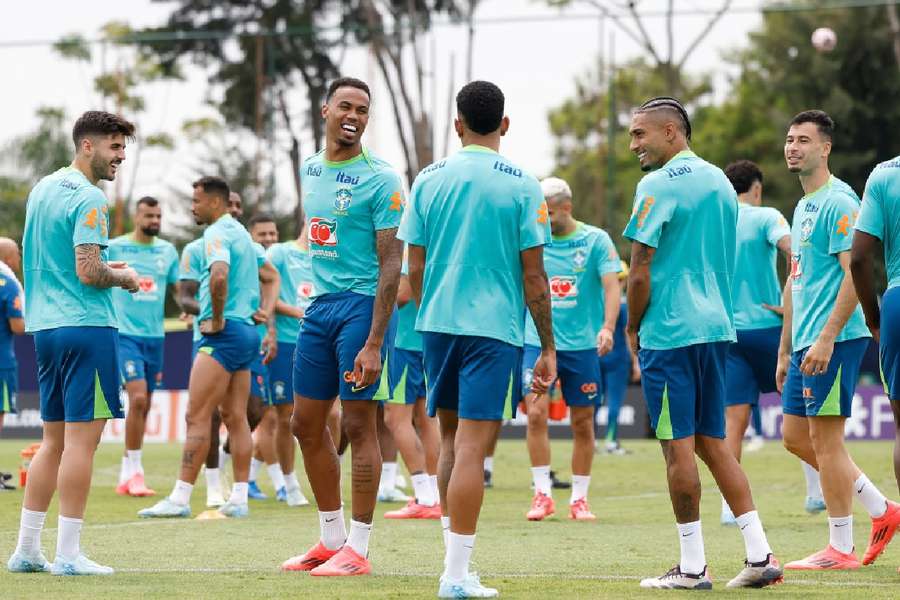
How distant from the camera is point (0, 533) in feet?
34.1

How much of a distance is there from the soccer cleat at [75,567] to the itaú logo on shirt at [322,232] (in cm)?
213

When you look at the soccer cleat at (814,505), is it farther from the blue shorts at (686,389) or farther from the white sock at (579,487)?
the blue shorts at (686,389)

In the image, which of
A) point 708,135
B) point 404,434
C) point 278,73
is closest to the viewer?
point 404,434

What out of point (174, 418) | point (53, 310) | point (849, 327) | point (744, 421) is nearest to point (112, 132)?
point (53, 310)

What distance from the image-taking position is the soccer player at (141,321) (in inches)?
555

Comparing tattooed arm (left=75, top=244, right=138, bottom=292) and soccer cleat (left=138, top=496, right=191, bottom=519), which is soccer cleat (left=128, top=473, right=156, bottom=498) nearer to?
soccer cleat (left=138, top=496, right=191, bottom=519)

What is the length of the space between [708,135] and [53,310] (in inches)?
2003

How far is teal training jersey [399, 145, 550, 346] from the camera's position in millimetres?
7082

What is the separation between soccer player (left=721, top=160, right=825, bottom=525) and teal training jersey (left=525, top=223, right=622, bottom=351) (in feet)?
4.67

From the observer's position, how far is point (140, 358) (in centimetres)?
1441

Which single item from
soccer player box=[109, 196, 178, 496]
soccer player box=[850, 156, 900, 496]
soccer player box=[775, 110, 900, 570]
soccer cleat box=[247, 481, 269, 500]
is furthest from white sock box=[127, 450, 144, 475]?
soccer player box=[850, 156, 900, 496]

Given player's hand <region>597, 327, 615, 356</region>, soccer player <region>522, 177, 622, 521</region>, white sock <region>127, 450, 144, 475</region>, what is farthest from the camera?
white sock <region>127, 450, 144, 475</region>

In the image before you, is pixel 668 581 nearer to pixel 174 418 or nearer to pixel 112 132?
pixel 112 132

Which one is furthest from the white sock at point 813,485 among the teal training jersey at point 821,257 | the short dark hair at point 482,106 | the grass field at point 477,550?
the short dark hair at point 482,106
